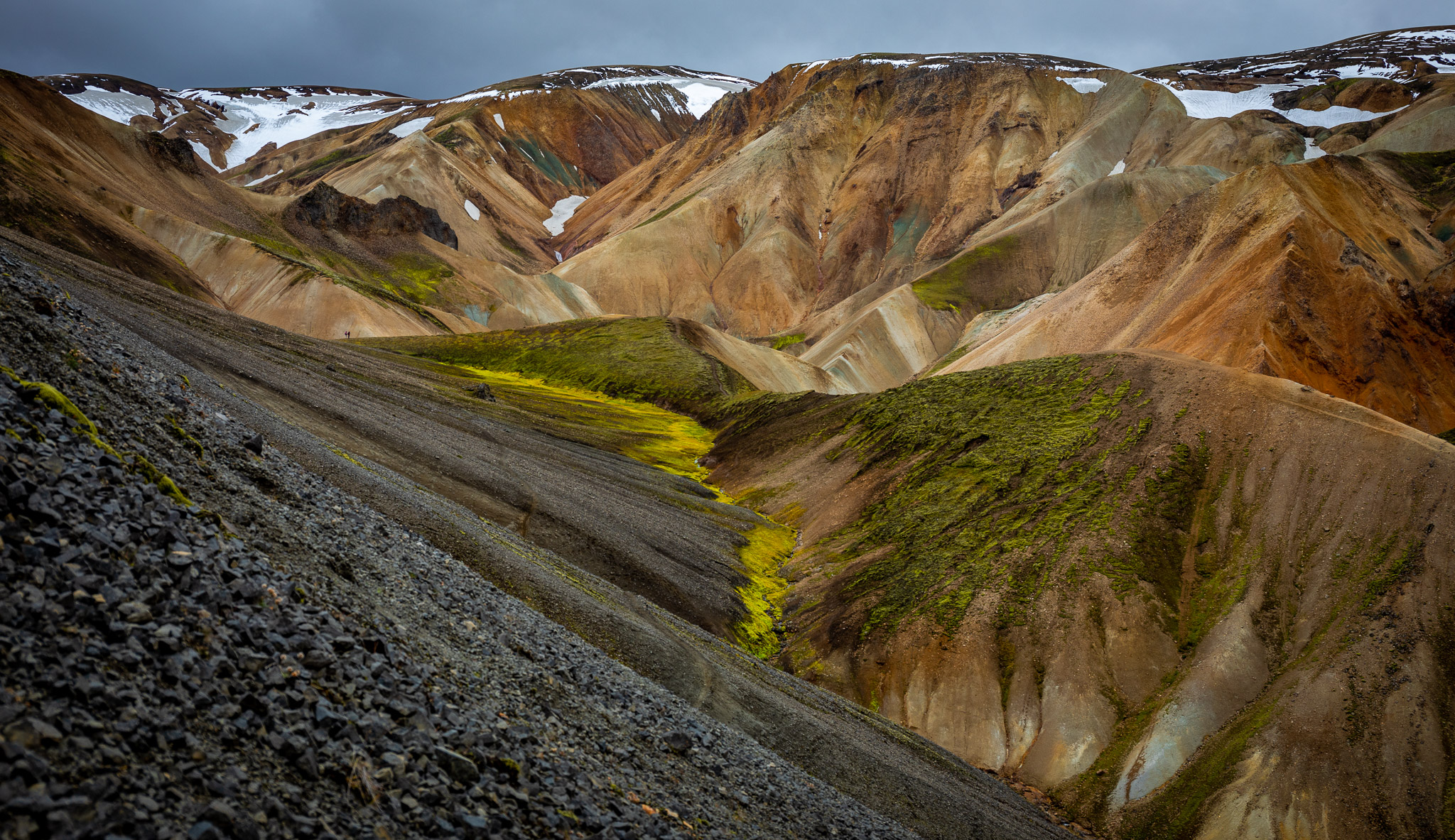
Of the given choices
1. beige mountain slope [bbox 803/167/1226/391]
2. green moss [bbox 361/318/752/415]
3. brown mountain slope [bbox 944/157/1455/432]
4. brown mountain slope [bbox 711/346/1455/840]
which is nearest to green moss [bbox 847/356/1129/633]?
brown mountain slope [bbox 711/346/1455/840]

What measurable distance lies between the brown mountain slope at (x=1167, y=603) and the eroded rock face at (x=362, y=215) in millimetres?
107478

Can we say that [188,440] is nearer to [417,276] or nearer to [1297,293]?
[1297,293]

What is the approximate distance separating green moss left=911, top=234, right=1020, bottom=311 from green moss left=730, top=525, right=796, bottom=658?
7875 cm

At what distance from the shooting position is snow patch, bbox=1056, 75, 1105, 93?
517ft

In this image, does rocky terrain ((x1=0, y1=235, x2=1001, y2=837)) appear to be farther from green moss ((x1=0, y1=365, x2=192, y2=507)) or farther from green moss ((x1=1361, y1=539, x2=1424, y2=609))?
green moss ((x1=1361, y1=539, x2=1424, y2=609))

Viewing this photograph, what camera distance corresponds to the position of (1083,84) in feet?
523

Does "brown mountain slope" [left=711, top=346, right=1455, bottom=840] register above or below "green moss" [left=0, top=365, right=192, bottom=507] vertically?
A: above

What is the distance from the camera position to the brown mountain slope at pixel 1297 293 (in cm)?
5056

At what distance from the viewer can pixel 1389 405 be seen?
49781 mm

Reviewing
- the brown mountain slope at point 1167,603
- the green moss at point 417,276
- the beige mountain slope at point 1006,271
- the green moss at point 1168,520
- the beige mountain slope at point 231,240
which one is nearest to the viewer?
the brown mountain slope at point 1167,603

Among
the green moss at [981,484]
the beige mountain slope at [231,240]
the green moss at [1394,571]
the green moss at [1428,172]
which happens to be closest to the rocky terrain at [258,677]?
the green moss at [981,484]

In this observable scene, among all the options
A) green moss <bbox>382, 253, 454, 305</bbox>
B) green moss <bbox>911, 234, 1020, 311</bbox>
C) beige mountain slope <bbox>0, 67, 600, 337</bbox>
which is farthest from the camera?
green moss <bbox>382, 253, 454, 305</bbox>

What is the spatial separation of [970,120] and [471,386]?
126m

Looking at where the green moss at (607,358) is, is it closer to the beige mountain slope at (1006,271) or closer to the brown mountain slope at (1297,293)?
the beige mountain slope at (1006,271)
